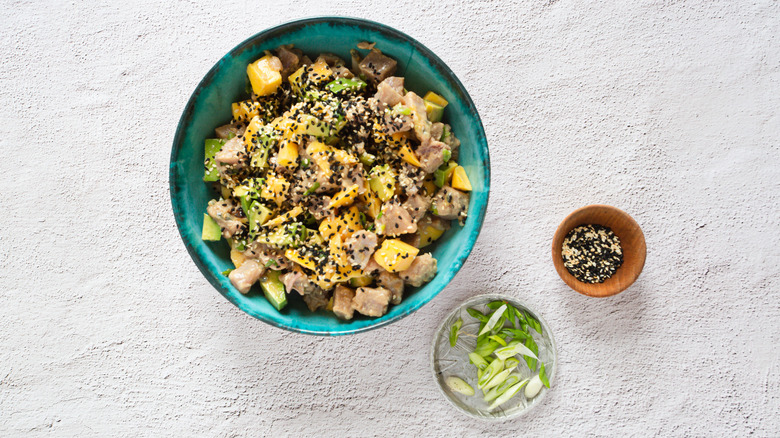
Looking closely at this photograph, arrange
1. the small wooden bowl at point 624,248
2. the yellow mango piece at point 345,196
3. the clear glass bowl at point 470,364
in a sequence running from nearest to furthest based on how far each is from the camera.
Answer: the yellow mango piece at point 345,196 < the small wooden bowl at point 624,248 < the clear glass bowl at point 470,364

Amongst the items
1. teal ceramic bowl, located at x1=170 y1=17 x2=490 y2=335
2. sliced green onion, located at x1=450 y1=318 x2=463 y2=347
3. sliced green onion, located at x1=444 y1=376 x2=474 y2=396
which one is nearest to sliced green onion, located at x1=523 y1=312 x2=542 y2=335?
sliced green onion, located at x1=450 y1=318 x2=463 y2=347

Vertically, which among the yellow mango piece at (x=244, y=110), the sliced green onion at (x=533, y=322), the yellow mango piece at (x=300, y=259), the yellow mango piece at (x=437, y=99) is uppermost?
the yellow mango piece at (x=437, y=99)

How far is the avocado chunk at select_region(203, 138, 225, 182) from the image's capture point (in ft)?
7.16

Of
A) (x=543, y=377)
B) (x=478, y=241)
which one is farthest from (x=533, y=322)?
(x=478, y=241)

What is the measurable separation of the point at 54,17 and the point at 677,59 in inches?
135

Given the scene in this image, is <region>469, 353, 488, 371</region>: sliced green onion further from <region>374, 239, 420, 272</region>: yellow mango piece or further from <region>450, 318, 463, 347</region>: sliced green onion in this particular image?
<region>374, 239, 420, 272</region>: yellow mango piece

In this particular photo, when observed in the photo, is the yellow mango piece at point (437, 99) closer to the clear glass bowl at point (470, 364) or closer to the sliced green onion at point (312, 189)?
the sliced green onion at point (312, 189)

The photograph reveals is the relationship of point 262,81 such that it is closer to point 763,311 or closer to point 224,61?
point 224,61

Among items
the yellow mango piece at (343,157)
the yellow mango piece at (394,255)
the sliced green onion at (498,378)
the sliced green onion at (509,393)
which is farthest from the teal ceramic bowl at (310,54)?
the sliced green onion at (509,393)

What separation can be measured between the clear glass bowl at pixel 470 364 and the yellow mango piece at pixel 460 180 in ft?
2.37

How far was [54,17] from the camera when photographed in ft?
8.96

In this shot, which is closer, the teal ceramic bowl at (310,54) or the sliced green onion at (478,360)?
the teal ceramic bowl at (310,54)

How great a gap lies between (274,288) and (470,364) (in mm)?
1174

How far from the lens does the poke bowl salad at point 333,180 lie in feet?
6.66
